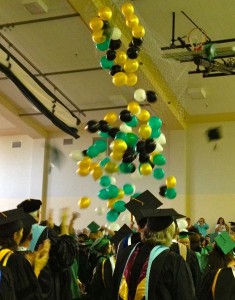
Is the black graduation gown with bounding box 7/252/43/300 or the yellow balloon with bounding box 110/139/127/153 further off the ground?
the yellow balloon with bounding box 110/139/127/153

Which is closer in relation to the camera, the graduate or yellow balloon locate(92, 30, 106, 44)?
the graduate

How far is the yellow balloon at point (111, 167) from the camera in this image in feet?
21.3

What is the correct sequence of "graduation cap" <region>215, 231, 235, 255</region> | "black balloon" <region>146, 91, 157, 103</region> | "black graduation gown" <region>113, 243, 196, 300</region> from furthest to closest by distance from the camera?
"black balloon" <region>146, 91, 157, 103</region>
"graduation cap" <region>215, 231, 235, 255</region>
"black graduation gown" <region>113, 243, 196, 300</region>

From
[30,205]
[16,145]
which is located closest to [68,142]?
[16,145]

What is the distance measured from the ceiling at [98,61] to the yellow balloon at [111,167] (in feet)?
6.42

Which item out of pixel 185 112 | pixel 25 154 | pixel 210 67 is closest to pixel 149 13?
pixel 210 67

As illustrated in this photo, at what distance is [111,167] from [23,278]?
3.30 m

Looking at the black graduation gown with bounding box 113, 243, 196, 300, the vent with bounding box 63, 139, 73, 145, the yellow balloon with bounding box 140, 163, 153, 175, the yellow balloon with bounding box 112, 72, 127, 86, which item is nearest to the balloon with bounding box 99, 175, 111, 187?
the yellow balloon with bounding box 140, 163, 153, 175

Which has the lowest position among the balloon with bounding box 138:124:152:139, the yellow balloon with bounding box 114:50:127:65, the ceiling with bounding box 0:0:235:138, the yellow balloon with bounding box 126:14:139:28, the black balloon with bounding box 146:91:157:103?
the balloon with bounding box 138:124:152:139

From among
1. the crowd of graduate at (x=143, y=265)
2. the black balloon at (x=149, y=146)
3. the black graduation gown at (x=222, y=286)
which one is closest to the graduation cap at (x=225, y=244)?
the crowd of graduate at (x=143, y=265)

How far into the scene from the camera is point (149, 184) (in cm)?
1345

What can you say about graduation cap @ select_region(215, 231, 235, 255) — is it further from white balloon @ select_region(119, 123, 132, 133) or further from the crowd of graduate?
white balloon @ select_region(119, 123, 132, 133)

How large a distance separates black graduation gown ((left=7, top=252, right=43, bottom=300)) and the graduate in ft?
1.96

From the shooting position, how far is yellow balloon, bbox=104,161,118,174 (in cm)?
649
